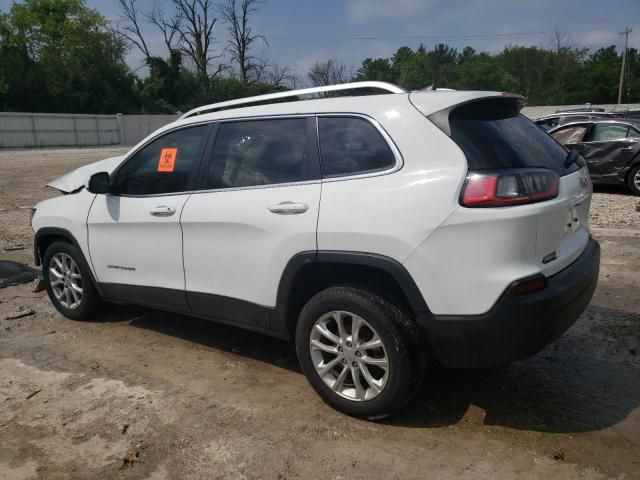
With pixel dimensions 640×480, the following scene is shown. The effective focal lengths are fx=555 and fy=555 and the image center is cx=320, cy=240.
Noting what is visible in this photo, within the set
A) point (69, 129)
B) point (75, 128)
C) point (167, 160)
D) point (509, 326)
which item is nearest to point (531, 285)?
point (509, 326)

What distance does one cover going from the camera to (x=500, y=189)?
8.67 feet

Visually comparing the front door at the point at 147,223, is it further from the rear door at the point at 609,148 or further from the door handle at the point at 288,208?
the rear door at the point at 609,148

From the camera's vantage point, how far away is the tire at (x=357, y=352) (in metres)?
2.89

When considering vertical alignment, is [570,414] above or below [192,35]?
below

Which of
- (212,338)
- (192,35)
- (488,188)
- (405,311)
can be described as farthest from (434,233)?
(192,35)

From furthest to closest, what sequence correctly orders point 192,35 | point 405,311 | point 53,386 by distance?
1. point 192,35
2. point 53,386
3. point 405,311

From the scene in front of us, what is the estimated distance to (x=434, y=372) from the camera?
3750mm

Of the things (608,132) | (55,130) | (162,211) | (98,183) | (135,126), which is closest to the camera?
(162,211)

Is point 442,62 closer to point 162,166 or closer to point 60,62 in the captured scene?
point 60,62

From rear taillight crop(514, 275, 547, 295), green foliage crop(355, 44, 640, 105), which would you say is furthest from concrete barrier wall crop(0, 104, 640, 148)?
rear taillight crop(514, 275, 547, 295)

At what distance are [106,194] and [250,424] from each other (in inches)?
89.3

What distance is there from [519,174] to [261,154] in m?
1.60

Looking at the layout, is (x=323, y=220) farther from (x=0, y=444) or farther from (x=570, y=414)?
(x=0, y=444)

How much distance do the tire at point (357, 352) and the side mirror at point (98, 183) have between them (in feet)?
6.75
